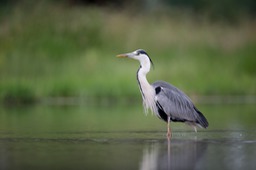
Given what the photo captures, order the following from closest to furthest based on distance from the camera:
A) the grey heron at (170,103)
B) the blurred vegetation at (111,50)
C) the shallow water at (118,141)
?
1. the shallow water at (118,141)
2. the grey heron at (170,103)
3. the blurred vegetation at (111,50)

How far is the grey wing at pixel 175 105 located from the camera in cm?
1234

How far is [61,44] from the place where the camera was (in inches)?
874

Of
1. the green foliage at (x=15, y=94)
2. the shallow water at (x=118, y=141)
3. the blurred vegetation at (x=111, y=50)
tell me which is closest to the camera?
the shallow water at (x=118, y=141)

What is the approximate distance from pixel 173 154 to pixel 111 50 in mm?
13008

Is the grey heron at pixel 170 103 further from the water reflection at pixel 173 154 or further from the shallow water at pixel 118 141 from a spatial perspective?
the water reflection at pixel 173 154

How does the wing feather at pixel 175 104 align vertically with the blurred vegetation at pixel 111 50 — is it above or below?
below

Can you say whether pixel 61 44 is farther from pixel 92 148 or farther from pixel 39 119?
pixel 92 148

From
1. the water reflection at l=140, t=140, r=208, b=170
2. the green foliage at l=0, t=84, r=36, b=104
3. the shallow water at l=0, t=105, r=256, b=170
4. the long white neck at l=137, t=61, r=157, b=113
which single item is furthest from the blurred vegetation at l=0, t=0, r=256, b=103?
the water reflection at l=140, t=140, r=208, b=170

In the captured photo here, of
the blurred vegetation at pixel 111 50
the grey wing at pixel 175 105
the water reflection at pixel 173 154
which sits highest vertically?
the blurred vegetation at pixel 111 50

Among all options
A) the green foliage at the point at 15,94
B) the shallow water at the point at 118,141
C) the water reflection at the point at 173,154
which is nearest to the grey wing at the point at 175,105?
the shallow water at the point at 118,141

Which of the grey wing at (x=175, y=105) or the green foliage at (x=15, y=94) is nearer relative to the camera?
the grey wing at (x=175, y=105)

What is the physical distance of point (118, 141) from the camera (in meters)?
11.0

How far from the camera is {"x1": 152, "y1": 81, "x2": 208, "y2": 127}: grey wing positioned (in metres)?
12.3

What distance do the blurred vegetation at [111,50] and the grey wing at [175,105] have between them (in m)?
7.74
